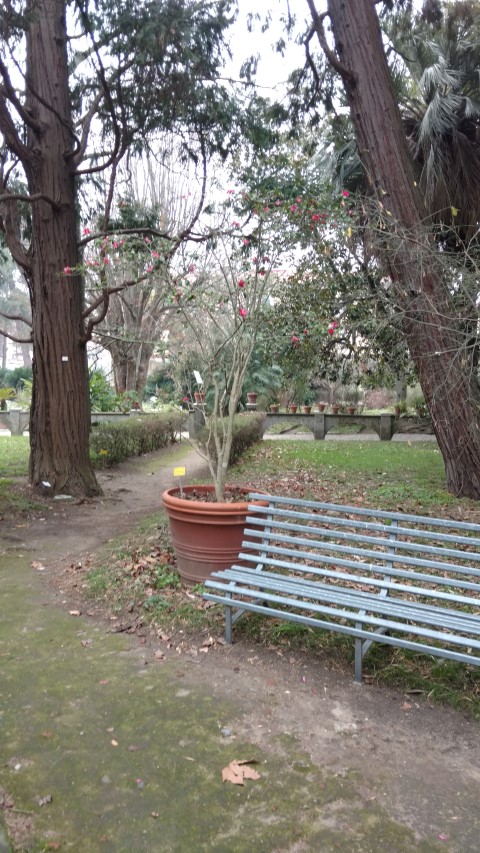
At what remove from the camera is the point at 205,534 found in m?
4.50

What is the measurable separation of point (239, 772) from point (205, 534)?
6.77ft

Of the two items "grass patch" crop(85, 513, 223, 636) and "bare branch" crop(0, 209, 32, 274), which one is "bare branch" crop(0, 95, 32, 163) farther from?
"grass patch" crop(85, 513, 223, 636)

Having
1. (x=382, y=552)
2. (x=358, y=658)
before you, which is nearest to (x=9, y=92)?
(x=382, y=552)

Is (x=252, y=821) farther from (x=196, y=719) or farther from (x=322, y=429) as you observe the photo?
(x=322, y=429)

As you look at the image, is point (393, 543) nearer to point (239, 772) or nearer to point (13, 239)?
point (239, 772)

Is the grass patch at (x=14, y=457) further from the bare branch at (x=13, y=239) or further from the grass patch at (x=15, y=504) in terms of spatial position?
the bare branch at (x=13, y=239)

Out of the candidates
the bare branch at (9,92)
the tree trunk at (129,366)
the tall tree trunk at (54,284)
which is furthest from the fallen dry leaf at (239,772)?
the tree trunk at (129,366)

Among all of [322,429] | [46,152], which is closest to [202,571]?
Answer: [46,152]

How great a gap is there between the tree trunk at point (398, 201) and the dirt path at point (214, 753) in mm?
5213

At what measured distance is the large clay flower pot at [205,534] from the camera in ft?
14.4

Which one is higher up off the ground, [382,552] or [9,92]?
[9,92]

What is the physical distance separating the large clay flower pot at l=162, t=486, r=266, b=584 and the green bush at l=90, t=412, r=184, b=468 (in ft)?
23.4

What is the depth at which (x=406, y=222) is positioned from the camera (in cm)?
786

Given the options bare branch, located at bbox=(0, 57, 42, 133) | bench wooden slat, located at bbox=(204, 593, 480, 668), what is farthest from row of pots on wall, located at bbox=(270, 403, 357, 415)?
bench wooden slat, located at bbox=(204, 593, 480, 668)
